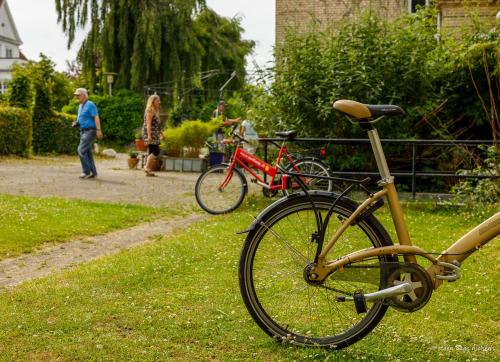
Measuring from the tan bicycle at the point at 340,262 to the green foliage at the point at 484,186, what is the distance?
19.9 feet

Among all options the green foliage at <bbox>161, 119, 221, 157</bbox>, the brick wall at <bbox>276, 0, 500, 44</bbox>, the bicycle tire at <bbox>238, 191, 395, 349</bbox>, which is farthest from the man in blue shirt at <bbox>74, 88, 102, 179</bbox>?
the bicycle tire at <bbox>238, 191, 395, 349</bbox>

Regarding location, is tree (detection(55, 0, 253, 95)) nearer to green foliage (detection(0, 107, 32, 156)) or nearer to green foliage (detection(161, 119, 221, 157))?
green foliage (detection(0, 107, 32, 156))

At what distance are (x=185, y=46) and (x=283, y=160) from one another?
2295 centimetres

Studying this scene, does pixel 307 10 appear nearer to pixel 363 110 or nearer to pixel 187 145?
pixel 187 145

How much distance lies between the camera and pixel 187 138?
734 inches

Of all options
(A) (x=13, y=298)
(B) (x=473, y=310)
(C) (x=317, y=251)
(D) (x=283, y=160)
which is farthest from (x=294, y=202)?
(D) (x=283, y=160)

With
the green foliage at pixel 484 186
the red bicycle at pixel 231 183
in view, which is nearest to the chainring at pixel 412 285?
the red bicycle at pixel 231 183

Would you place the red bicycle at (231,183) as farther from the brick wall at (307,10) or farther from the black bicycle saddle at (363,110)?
the brick wall at (307,10)

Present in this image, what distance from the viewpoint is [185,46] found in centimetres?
3250

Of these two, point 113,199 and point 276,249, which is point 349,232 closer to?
point 276,249

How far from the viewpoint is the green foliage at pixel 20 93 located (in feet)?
74.2

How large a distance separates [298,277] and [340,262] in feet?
1.15

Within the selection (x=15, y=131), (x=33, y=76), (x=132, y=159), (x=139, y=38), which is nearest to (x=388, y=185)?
(x=132, y=159)

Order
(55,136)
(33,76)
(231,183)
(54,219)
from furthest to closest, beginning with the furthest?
1. (55,136)
2. (33,76)
3. (231,183)
4. (54,219)
